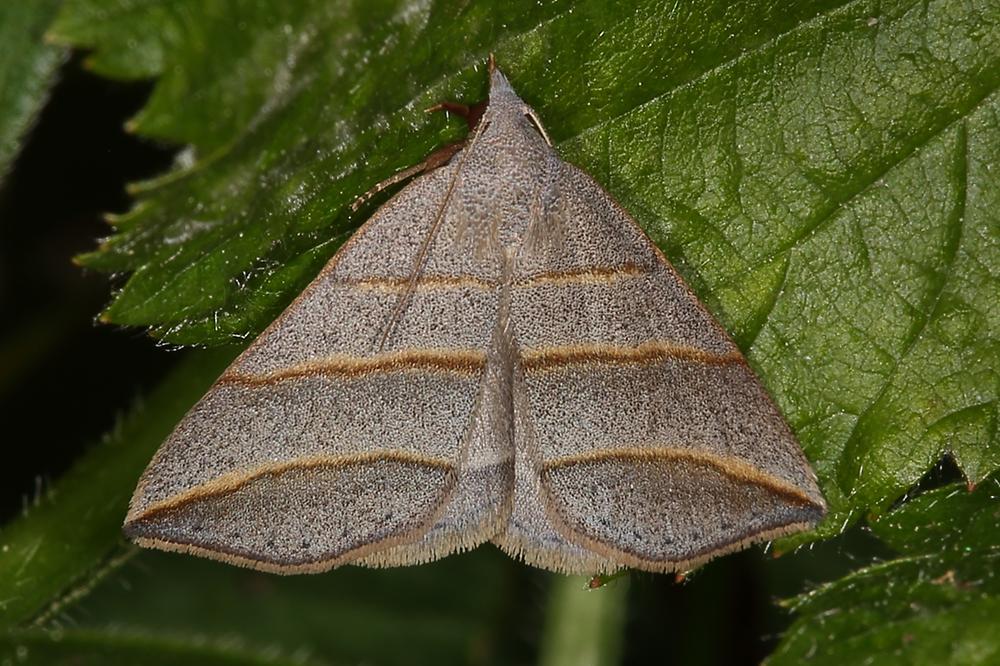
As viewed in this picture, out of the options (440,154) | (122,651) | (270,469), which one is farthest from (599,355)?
(122,651)

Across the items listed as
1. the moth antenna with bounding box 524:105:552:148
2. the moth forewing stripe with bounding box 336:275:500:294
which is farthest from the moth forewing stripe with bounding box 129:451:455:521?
the moth antenna with bounding box 524:105:552:148

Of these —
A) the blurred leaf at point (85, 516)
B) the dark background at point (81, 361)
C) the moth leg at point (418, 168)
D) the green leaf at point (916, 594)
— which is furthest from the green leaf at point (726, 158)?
the dark background at point (81, 361)

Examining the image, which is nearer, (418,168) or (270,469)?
(270,469)

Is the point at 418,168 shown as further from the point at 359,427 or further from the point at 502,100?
the point at 359,427

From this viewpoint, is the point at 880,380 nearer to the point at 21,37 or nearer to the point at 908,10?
the point at 908,10

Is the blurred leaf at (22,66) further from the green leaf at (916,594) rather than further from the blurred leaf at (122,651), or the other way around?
the green leaf at (916,594)
